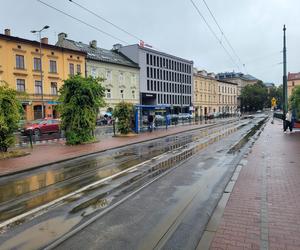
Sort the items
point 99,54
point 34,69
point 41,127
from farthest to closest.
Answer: point 99,54 < point 34,69 < point 41,127

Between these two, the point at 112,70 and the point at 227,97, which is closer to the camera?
the point at 112,70

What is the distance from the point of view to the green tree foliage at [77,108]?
1770 cm

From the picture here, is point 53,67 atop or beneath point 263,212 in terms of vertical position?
atop

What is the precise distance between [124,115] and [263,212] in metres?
18.8

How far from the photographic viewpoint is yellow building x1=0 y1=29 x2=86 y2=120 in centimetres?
3538

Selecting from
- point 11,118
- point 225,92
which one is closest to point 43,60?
point 11,118

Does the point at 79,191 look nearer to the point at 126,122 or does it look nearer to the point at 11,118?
the point at 11,118

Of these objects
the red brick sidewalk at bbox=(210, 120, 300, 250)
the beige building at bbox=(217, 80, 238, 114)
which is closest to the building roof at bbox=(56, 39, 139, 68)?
the red brick sidewalk at bbox=(210, 120, 300, 250)

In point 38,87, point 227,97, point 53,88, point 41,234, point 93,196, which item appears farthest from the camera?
point 227,97

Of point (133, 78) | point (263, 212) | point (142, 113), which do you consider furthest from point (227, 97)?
point (263, 212)

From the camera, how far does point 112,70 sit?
2029 inches

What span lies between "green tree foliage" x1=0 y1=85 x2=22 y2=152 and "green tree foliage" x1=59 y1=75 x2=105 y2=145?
4224 millimetres

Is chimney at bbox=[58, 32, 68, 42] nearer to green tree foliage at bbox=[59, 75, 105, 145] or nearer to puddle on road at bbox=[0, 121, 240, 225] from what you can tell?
green tree foliage at bbox=[59, 75, 105, 145]

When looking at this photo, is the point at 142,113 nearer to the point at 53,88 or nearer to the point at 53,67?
the point at 53,88
